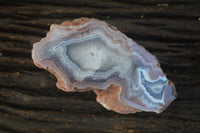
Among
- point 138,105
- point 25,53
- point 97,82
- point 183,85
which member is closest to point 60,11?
point 25,53

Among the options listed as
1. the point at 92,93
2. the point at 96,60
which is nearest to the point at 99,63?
the point at 96,60

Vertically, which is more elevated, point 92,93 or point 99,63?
point 99,63

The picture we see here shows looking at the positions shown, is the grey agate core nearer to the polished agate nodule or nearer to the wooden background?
the polished agate nodule

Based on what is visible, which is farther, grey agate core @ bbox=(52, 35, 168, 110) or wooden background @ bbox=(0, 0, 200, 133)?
wooden background @ bbox=(0, 0, 200, 133)

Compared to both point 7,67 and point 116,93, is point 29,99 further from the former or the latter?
point 116,93

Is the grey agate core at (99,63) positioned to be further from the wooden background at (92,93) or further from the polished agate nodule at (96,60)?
the wooden background at (92,93)

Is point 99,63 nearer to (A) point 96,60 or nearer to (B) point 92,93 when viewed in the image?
(A) point 96,60

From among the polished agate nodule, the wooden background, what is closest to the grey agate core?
the polished agate nodule
